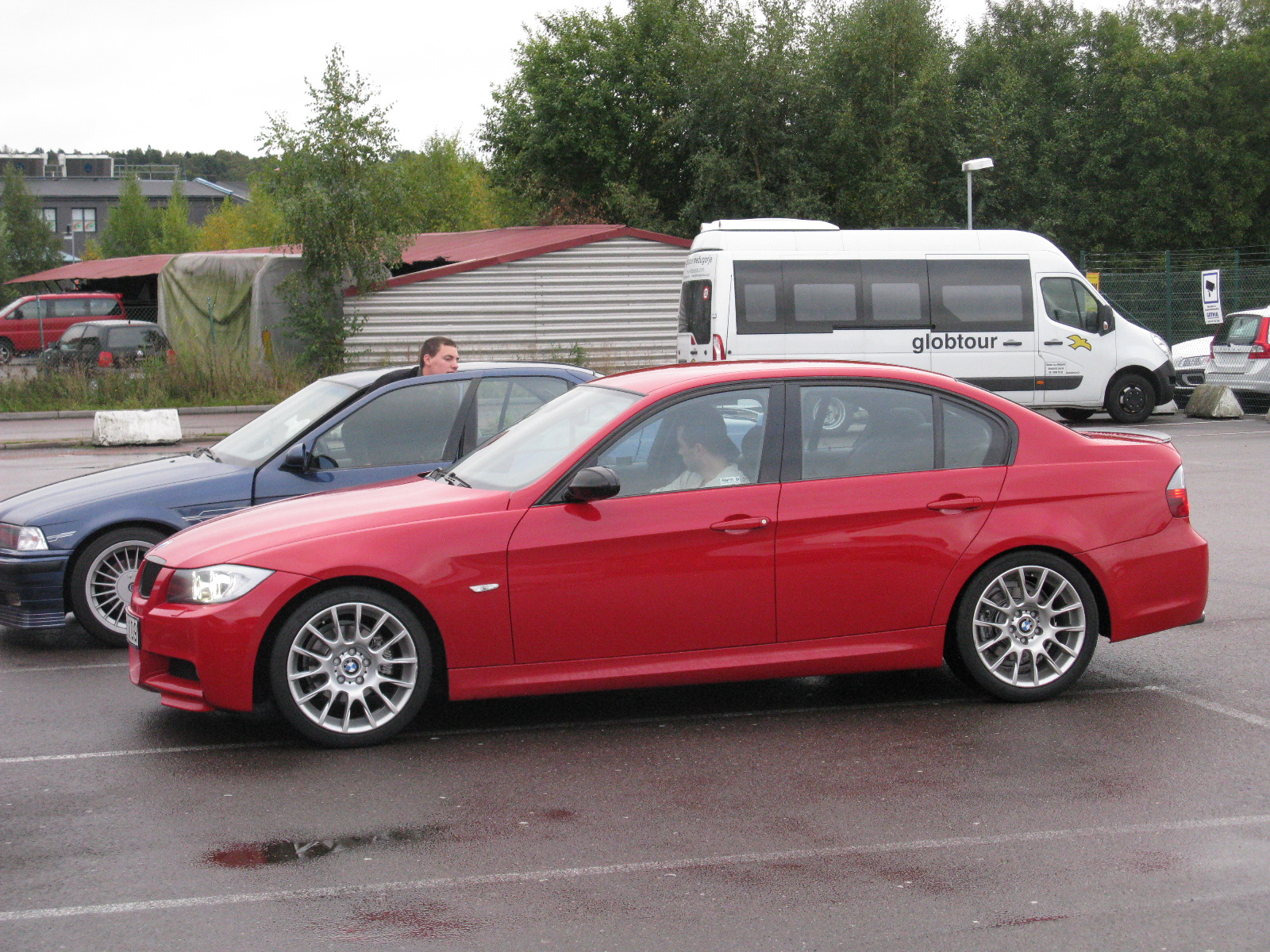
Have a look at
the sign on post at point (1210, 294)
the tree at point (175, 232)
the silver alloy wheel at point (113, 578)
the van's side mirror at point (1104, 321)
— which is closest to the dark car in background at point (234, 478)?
the silver alloy wheel at point (113, 578)

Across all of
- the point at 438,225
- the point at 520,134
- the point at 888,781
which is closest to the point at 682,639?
the point at 888,781

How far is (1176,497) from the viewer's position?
6.17m

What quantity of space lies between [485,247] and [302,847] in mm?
28213

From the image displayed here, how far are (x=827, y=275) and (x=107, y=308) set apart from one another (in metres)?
26.3

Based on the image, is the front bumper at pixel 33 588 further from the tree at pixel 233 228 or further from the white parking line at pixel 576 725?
the tree at pixel 233 228

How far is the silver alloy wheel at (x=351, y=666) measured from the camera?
5.32m

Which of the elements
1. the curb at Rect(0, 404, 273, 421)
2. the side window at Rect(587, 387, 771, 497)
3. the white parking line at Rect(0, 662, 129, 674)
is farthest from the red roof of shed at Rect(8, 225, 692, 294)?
the side window at Rect(587, 387, 771, 497)

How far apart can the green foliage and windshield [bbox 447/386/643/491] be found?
3094 centimetres

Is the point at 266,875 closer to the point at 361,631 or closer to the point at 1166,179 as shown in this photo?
the point at 361,631

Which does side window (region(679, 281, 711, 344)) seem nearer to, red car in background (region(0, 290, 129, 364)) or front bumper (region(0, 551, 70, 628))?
front bumper (region(0, 551, 70, 628))

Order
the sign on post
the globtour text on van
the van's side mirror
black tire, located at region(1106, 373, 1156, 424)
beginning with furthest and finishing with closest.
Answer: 1. the sign on post
2. black tire, located at region(1106, 373, 1156, 424)
3. the van's side mirror
4. the globtour text on van

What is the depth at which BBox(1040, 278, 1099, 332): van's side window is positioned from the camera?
2045 cm

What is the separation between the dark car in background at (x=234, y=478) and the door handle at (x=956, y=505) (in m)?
2.67

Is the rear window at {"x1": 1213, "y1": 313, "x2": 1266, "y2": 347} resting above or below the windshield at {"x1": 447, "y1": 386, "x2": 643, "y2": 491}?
above
